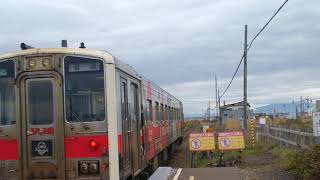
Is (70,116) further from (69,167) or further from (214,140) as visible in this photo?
(214,140)

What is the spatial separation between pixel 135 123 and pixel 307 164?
12.7 ft

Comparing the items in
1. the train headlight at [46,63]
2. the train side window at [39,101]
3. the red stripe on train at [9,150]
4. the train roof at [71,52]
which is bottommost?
the red stripe on train at [9,150]

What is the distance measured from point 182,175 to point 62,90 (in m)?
6.24

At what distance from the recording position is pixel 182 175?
14.9 m

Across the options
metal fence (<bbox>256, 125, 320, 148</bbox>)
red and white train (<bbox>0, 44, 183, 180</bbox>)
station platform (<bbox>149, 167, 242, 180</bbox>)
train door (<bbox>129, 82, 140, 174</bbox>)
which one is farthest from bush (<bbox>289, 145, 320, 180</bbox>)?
→ red and white train (<bbox>0, 44, 183, 180</bbox>)

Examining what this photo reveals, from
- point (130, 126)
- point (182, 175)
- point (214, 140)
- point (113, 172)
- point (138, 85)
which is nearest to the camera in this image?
point (113, 172)

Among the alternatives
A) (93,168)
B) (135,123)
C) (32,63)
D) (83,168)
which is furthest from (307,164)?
(32,63)

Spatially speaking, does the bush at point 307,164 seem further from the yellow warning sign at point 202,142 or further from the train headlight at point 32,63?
the yellow warning sign at point 202,142

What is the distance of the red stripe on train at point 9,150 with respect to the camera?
9.59 meters

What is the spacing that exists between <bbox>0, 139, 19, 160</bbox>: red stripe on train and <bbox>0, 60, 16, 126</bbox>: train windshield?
1.08ft

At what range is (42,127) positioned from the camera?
31.3ft

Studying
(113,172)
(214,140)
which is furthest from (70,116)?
(214,140)

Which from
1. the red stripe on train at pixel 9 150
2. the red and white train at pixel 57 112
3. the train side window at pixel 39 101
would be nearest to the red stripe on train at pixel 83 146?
the red and white train at pixel 57 112

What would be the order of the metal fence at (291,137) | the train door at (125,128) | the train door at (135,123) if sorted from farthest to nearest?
1. the metal fence at (291,137)
2. the train door at (135,123)
3. the train door at (125,128)
